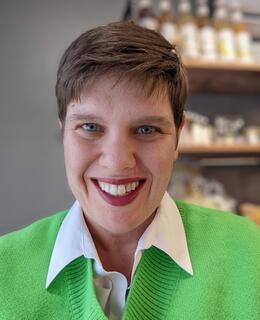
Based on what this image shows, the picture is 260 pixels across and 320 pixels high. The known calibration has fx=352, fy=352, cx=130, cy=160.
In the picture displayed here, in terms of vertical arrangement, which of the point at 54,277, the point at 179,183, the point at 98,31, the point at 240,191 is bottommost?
the point at 240,191

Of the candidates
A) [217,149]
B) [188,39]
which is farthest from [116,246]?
[188,39]

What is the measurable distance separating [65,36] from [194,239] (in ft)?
4.86

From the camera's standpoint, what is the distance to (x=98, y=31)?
0.69m

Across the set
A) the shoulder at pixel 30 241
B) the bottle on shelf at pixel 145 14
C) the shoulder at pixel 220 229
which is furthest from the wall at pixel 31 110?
the shoulder at pixel 220 229

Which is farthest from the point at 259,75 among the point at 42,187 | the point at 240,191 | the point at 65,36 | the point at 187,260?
the point at 187,260

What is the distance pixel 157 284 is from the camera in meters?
0.73

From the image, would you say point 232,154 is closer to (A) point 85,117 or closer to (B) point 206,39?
(B) point 206,39

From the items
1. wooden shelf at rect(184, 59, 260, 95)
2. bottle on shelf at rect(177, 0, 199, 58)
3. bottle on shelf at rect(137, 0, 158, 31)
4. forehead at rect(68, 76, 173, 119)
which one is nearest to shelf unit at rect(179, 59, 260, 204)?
wooden shelf at rect(184, 59, 260, 95)

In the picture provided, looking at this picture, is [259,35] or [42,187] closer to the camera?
[42,187]

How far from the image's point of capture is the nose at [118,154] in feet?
2.15

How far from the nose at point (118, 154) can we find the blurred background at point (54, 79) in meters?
1.08

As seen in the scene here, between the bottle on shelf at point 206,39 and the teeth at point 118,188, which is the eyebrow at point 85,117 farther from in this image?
the bottle on shelf at point 206,39

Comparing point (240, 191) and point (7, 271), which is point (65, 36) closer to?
point (240, 191)

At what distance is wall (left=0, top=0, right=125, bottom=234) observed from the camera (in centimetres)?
183
